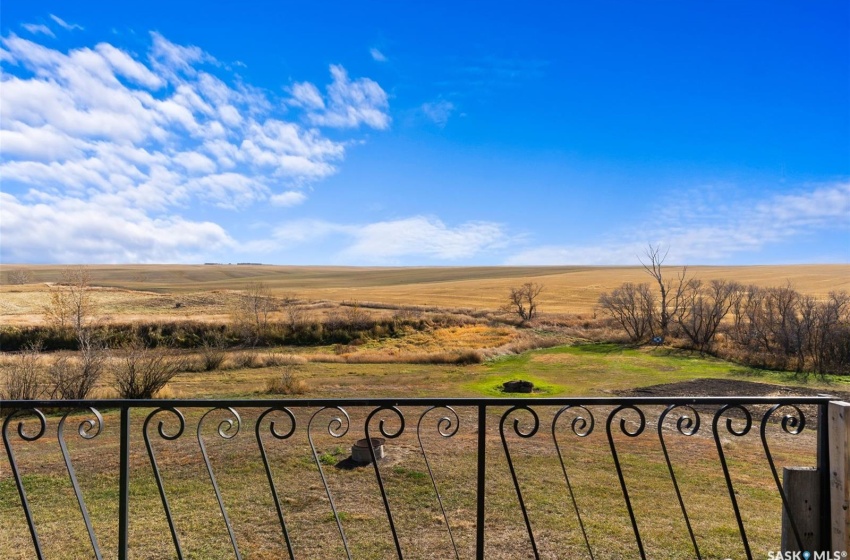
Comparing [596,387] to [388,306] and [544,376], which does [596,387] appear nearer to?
[544,376]

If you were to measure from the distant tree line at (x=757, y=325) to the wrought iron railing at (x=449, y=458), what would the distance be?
10399mm

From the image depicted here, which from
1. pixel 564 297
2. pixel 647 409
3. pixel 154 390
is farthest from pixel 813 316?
pixel 564 297

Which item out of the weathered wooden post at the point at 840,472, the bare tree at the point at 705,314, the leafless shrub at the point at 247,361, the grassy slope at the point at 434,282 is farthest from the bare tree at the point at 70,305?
the bare tree at the point at 705,314

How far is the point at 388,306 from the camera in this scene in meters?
48.8

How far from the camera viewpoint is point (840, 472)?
7.77 feet

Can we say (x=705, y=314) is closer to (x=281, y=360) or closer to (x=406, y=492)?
(x=281, y=360)

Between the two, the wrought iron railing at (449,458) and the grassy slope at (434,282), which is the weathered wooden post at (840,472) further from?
the grassy slope at (434,282)

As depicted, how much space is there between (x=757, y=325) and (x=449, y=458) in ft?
79.1

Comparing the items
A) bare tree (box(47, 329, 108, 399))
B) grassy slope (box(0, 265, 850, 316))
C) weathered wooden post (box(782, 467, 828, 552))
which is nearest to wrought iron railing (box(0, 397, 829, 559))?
weathered wooden post (box(782, 467, 828, 552))

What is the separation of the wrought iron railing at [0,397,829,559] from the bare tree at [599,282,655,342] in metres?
17.0

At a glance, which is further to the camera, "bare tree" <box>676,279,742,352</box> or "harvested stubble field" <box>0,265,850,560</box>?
"bare tree" <box>676,279,742,352</box>

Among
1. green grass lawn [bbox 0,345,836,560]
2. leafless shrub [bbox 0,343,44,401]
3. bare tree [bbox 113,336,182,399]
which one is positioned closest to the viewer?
green grass lawn [bbox 0,345,836,560]

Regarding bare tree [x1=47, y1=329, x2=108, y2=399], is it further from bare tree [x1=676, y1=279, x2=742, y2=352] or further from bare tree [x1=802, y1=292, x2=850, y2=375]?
bare tree [x1=676, y1=279, x2=742, y2=352]

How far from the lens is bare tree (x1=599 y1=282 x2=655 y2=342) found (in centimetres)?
3162
